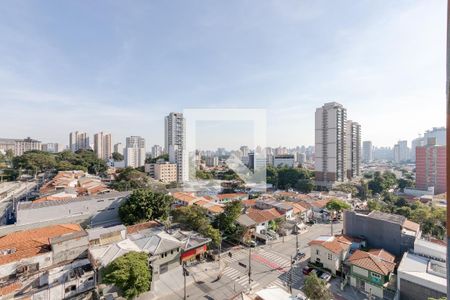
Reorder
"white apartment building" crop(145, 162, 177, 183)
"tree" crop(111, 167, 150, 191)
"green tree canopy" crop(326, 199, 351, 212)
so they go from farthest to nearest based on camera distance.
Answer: "white apartment building" crop(145, 162, 177, 183) → "tree" crop(111, 167, 150, 191) → "green tree canopy" crop(326, 199, 351, 212)

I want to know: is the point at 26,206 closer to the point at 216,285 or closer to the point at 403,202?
the point at 216,285

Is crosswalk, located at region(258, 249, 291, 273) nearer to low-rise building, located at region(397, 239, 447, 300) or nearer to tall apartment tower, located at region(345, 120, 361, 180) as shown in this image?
low-rise building, located at region(397, 239, 447, 300)

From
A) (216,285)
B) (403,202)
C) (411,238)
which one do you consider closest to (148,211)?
(216,285)

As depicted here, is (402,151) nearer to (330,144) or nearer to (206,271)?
(330,144)

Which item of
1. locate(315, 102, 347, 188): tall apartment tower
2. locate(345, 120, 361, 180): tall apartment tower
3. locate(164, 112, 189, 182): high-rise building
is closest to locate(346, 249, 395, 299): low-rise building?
locate(315, 102, 347, 188): tall apartment tower

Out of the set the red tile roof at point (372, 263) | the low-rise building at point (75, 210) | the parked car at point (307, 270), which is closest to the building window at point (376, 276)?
the red tile roof at point (372, 263)

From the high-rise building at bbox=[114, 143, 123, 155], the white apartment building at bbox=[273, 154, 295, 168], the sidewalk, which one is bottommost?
the sidewalk
